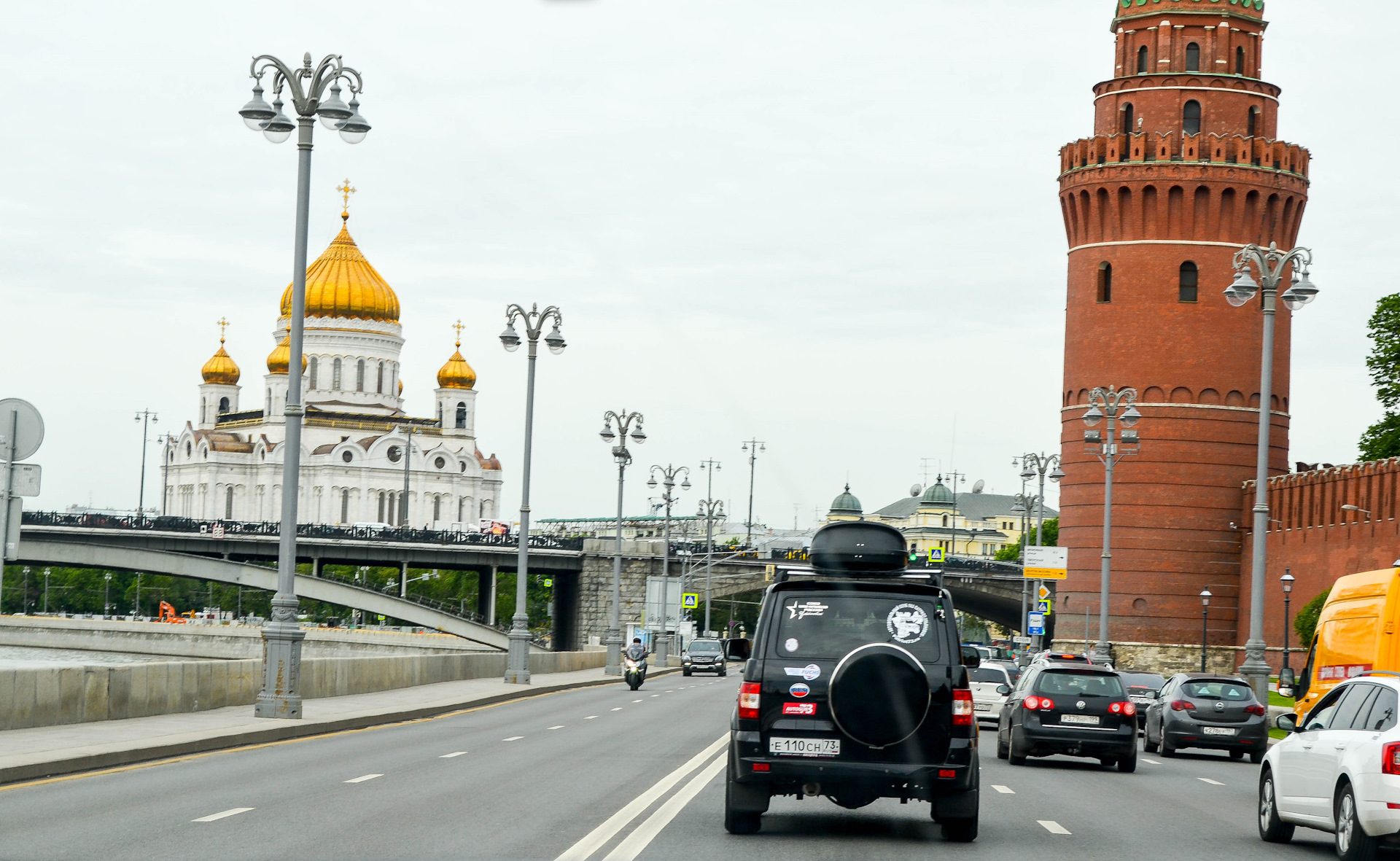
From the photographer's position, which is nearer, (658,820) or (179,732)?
(658,820)

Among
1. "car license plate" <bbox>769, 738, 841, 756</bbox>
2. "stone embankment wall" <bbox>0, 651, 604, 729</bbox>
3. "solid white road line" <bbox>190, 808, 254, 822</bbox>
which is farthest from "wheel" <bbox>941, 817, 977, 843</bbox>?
"stone embankment wall" <bbox>0, 651, 604, 729</bbox>

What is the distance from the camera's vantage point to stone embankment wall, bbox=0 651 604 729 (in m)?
19.7

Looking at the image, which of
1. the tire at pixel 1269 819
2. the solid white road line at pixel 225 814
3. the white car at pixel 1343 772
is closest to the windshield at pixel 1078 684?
the white car at pixel 1343 772

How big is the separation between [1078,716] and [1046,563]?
161 feet

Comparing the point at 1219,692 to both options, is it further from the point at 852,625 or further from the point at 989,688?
the point at 852,625

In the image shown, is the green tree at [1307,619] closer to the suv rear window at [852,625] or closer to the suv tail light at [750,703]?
the suv rear window at [852,625]

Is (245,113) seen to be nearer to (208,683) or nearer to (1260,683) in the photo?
(208,683)

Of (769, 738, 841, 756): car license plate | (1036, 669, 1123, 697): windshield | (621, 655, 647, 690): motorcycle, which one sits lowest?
(621, 655, 647, 690): motorcycle

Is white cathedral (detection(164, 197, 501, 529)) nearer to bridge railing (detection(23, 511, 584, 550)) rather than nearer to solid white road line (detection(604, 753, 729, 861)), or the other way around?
bridge railing (detection(23, 511, 584, 550))

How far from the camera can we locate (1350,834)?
12172 mm

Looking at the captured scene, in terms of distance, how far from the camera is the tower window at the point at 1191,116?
76.3m

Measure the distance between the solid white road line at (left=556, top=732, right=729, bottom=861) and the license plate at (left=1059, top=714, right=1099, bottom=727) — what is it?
4.47 m

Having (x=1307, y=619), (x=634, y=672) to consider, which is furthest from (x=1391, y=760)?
(x=1307, y=619)

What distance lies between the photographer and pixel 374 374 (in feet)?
459
